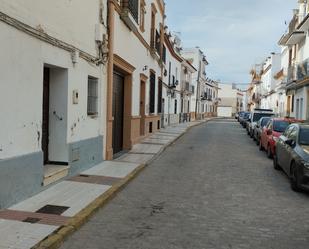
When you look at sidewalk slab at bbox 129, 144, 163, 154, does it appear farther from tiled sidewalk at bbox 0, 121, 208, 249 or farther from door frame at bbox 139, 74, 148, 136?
tiled sidewalk at bbox 0, 121, 208, 249

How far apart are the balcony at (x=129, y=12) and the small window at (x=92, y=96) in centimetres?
322

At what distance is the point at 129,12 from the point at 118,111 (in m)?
3.63

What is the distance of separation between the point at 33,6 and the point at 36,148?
2.47 meters

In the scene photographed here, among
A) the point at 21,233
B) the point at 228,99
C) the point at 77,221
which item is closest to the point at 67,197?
the point at 77,221

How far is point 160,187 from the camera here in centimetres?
905

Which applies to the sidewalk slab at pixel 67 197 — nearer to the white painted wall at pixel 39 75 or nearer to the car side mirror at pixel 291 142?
the white painted wall at pixel 39 75

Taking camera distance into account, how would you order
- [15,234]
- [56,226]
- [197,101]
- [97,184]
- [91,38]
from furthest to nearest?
[197,101] → [91,38] → [97,184] → [56,226] → [15,234]

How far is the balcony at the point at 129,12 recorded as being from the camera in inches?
516

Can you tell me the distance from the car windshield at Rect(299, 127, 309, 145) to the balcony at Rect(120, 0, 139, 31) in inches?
260

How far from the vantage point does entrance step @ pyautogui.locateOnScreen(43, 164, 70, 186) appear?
25.5 ft

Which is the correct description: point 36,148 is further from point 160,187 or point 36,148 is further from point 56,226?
point 160,187

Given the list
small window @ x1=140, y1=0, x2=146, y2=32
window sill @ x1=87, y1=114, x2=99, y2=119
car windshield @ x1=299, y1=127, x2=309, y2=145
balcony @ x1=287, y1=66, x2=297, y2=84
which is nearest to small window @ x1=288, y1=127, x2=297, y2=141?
car windshield @ x1=299, y1=127, x2=309, y2=145

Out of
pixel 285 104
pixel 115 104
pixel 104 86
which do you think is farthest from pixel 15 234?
pixel 285 104

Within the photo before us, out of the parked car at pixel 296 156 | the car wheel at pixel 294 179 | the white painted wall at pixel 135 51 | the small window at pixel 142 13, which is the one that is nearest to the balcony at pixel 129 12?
the white painted wall at pixel 135 51
